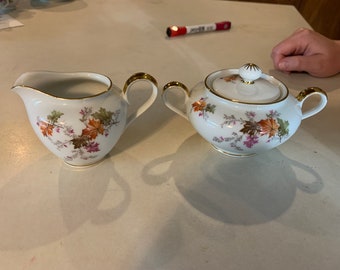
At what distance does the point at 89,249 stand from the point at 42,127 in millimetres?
170

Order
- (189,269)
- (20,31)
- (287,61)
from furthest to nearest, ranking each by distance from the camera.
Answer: (20,31)
(287,61)
(189,269)

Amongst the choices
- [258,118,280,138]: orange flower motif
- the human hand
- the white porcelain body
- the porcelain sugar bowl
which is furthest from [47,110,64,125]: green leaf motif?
the human hand

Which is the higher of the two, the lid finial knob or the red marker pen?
the lid finial knob

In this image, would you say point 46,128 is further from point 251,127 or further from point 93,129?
point 251,127

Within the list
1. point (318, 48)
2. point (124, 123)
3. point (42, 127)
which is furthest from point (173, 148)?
point (318, 48)

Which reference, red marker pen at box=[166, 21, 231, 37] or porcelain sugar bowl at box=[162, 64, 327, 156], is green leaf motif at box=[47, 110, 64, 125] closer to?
porcelain sugar bowl at box=[162, 64, 327, 156]

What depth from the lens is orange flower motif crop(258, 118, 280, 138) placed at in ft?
1.52

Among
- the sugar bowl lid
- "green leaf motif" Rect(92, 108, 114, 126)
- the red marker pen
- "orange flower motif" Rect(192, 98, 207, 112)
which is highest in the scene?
the sugar bowl lid

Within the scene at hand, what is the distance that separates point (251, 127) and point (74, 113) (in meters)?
0.24

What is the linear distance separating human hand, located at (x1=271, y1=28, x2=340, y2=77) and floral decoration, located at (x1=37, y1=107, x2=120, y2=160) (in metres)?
0.51

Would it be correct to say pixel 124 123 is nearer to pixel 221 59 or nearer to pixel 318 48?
pixel 221 59

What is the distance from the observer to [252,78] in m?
0.49

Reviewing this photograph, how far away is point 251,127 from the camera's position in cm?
46

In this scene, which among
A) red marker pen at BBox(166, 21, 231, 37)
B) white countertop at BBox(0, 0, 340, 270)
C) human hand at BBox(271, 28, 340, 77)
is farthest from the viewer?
red marker pen at BBox(166, 21, 231, 37)
